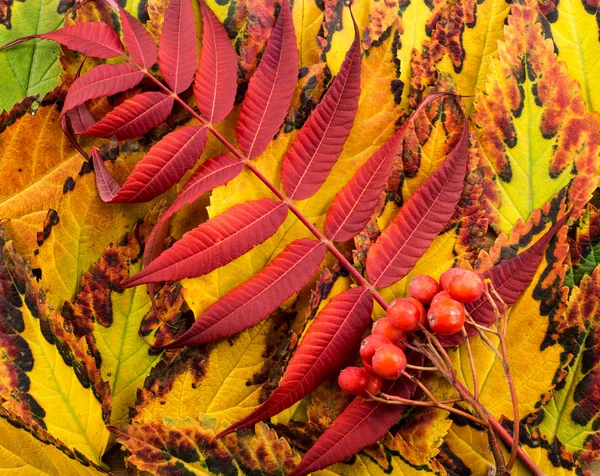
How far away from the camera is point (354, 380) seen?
702 millimetres

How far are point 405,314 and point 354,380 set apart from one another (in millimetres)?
93

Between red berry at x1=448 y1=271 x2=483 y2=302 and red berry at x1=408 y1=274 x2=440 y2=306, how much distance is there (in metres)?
0.03

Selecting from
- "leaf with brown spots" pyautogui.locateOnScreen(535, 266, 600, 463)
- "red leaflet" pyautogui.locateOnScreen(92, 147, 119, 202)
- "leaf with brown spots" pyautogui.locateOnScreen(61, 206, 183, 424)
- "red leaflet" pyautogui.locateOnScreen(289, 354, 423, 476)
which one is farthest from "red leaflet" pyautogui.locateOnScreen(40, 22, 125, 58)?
"leaf with brown spots" pyautogui.locateOnScreen(535, 266, 600, 463)

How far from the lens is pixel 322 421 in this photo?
0.75 metres

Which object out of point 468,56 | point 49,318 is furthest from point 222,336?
point 468,56

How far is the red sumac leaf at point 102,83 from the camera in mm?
789

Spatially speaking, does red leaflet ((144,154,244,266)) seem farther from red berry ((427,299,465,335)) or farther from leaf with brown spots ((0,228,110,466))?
red berry ((427,299,465,335))

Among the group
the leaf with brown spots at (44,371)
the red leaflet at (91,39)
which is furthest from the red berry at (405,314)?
the red leaflet at (91,39)

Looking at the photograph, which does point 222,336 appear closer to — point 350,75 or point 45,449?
point 45,449

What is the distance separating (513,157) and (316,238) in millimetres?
264

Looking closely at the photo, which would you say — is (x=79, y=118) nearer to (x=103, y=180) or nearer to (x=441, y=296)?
(x=103, y=180)

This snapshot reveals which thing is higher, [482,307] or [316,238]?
[316,238]

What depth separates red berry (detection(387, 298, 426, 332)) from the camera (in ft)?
2.23

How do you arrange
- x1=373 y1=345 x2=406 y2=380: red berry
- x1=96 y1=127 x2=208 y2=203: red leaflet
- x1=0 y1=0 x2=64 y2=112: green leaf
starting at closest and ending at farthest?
1. x1=373 y1=345 x2=406 y2=380: red berry
2. x1=96 y1=127 x2=208 y2=203: red leaflet
3. x1=0 y1=0 x2=64 y2=112: green leaf
